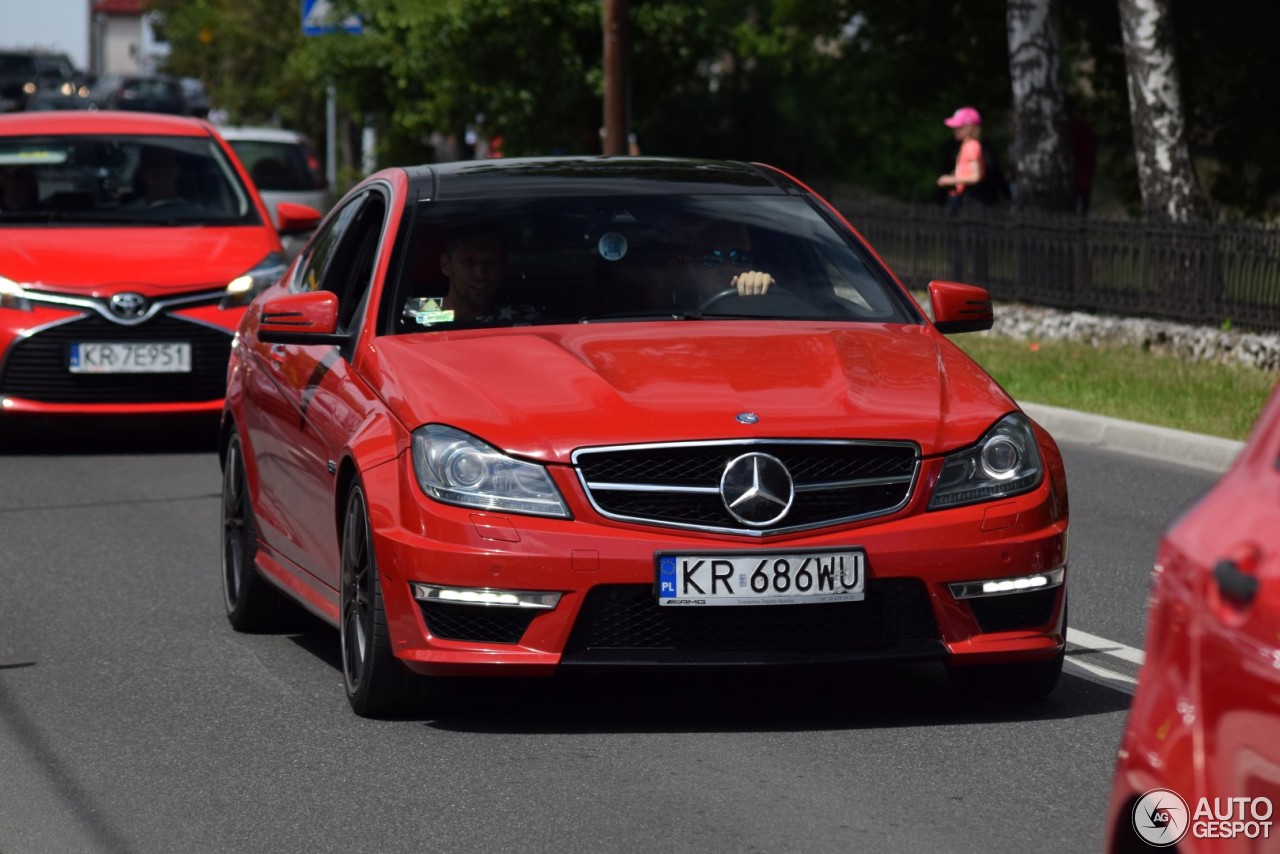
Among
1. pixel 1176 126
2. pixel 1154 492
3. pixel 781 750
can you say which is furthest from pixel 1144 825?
pixel 1176 126

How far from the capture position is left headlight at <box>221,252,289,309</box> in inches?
539

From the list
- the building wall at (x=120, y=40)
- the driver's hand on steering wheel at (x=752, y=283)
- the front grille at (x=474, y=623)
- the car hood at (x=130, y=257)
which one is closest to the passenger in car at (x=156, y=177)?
the car hood at (x=130, y=257)

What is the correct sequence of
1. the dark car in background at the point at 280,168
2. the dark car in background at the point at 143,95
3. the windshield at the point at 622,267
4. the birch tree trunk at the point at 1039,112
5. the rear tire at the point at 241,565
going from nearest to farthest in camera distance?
1. the windshield at the point at 622,267
2. the rear tire at the point at 241,565
3. the birch tree trunk at the point at 1039,112
4. the dark car in background at the point at 280,168
5. the dark car in background at the point at 143,95

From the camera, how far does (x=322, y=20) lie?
3391cm

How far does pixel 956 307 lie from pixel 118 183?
27.2ft

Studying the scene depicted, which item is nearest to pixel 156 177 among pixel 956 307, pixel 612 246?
pixel 612 246

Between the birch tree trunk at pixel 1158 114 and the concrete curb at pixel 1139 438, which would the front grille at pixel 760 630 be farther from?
the birch tree trunk at pixel 1158 114

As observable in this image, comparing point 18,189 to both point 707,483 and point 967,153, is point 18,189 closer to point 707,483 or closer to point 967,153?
point 707,483

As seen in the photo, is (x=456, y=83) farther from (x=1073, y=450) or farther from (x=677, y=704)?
(x=677, y=704)

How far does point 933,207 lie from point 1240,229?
17.5 feet

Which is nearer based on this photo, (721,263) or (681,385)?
(681,385)

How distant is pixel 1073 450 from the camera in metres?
14.2

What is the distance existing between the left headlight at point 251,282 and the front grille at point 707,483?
7592 millimetres

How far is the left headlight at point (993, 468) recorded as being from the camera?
634 cm
